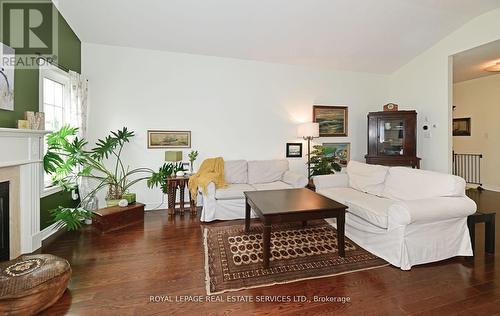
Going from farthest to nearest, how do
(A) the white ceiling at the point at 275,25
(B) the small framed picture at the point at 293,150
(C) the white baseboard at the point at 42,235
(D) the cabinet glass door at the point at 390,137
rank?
(B) the small framed picture at the point at 293,150
(D) the cabinet glass door at the point at 390,137
(A) the white ceiling at the point at 275,25
(C) the white baseboard at the point at 42,235

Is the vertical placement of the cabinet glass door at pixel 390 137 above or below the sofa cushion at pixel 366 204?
above

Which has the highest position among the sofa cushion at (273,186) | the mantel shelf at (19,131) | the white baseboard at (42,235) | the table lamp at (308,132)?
the table lamp at (308,132)

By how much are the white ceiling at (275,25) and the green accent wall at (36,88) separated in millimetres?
213

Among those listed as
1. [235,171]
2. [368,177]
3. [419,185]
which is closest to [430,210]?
[419,185]

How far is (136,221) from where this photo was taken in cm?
360

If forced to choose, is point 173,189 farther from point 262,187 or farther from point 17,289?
point 17,289

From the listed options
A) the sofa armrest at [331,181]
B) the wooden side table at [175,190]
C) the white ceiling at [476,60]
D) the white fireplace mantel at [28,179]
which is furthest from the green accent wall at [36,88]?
the white ceiling at [476,60]

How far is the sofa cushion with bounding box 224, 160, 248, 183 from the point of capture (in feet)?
13.9

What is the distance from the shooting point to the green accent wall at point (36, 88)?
99.0 inches

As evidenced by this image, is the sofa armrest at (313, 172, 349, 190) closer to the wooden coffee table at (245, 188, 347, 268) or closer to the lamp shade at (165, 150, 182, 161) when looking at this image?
the wooden coffee table at (245, 188, 347, 268)

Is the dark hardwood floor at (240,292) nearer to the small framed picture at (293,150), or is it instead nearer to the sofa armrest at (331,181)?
the sofa armrest at (331,181)

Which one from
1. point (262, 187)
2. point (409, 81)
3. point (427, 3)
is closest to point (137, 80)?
point (262, 187)

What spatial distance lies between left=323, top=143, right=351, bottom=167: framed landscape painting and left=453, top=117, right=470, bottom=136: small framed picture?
342cm

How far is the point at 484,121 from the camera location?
18.6 ft
